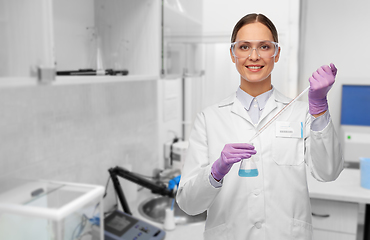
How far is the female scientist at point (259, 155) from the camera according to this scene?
958 mm

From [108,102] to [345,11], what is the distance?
1930 millimetres

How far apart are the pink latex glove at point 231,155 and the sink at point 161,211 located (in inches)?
41.9

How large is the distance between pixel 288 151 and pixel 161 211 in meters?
1.24

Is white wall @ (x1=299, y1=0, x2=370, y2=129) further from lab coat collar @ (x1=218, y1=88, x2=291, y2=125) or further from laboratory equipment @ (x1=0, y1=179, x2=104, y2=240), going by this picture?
laboratory equipment @ (x1=0, y1=179, x2=104, y2=240)

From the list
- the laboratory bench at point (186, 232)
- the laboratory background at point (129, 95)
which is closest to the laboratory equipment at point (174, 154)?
the laboratory background at point (129, 95)

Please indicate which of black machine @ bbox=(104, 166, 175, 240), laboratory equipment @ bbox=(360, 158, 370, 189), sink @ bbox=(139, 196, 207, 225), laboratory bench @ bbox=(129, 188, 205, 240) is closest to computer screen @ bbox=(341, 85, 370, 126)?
laboratory equipment @ bbox=(360, 158, 370, 189)

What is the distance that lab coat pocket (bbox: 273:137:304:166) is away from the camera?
1043mm


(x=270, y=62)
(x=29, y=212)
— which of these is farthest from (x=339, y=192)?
(x=29, y=212)

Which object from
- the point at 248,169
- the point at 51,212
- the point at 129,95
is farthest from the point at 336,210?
the point at 51,212

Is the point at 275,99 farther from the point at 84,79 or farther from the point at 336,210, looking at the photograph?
the point at 336,210

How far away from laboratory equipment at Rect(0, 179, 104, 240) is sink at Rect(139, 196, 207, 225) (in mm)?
916

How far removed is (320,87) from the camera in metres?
0.89

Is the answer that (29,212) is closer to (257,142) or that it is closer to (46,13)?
(46,13)

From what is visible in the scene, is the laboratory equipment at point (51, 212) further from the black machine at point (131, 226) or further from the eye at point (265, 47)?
the eye at point (265, 47)
